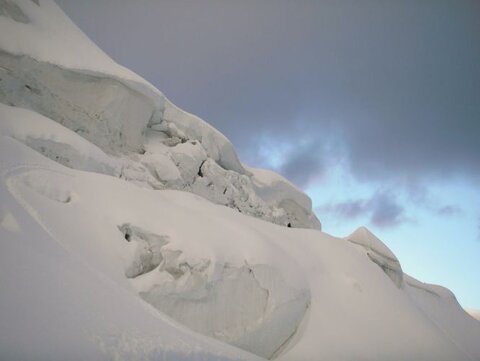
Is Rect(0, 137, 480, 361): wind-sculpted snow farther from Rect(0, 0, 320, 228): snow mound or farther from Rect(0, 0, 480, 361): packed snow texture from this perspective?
Rect(0, 0, 320, 228): snow mound

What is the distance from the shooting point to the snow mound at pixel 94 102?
1009 cm

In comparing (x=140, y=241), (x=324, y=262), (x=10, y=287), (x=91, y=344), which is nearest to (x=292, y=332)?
(x=324, y=262)

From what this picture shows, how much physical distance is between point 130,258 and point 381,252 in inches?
392

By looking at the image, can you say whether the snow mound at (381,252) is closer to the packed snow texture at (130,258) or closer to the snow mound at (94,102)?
the packed snow texture at (130,258)

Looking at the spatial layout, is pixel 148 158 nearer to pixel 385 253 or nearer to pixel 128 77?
pixel 128 77

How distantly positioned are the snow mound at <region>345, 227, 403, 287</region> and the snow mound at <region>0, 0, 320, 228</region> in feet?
19.6

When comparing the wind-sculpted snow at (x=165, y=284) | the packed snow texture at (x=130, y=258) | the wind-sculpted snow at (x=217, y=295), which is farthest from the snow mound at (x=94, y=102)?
the wind-sculpted snow at (x=217, y=295)

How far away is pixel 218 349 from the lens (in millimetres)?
3350

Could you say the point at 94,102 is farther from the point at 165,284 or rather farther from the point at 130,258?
the point at 165,284

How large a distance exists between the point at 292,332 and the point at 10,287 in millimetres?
4506

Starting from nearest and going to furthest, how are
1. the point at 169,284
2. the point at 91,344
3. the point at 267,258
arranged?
the point at 91,344 < the point at 169,284 < the point at 267,258

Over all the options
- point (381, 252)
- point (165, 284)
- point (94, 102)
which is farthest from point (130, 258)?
point (381, 252)

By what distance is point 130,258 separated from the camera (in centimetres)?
470

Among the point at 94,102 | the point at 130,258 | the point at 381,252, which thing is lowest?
the point at 130,258
